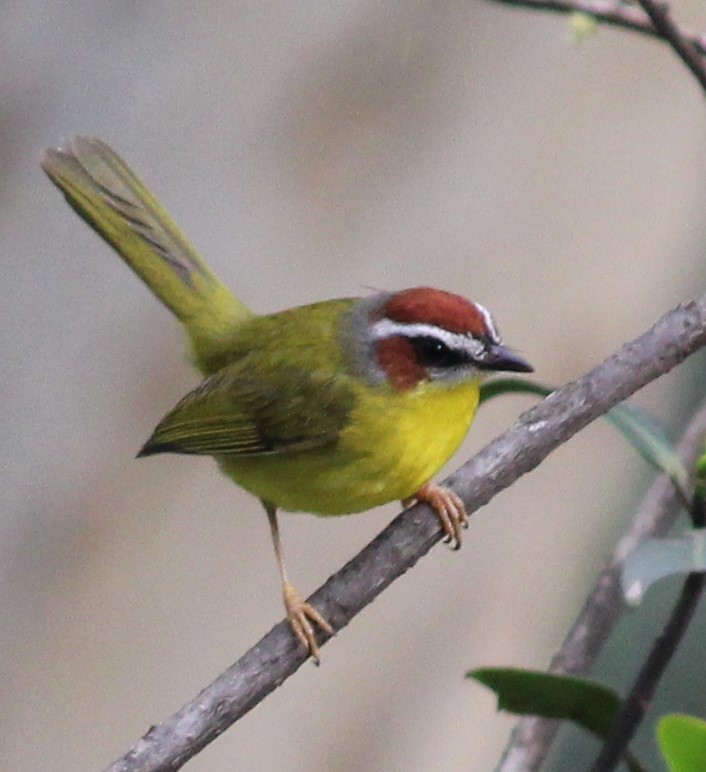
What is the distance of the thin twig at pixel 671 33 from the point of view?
2213 millimetres

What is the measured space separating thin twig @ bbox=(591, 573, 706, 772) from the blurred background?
2.67m

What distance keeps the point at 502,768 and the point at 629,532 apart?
0.61 meters

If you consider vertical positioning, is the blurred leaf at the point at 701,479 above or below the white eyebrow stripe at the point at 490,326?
below

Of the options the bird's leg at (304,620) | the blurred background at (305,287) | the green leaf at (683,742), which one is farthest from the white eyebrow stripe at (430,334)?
the blurred background at (305,287)

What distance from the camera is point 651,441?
2.25 metres

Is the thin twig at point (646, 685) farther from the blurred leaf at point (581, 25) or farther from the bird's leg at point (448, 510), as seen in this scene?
the blurred leaf at point (581, 25)

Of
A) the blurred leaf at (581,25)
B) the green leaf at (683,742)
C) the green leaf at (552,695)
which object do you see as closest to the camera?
the green leaf at (683,742)

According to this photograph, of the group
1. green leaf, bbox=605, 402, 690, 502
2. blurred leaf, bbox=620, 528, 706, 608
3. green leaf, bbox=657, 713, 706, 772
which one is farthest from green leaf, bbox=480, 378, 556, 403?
green leaf, bbox=657, 713, 706, 772

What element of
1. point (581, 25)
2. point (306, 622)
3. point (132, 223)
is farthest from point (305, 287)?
point (306, 622)

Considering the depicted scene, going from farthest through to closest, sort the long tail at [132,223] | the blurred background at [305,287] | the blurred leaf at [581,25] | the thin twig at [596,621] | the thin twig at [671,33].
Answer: the blurred background at [305,287] → the long tail at [132,223] → the blurred leaf at [581,25] → the thin twig at [671,33] → the thin twig at [596,621]

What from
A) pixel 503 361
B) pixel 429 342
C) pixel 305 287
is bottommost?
pixel 503 361

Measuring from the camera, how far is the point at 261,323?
3.07 meters

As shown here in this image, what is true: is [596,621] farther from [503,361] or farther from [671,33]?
[671,33]

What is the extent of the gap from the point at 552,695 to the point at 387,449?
26.9 inches
